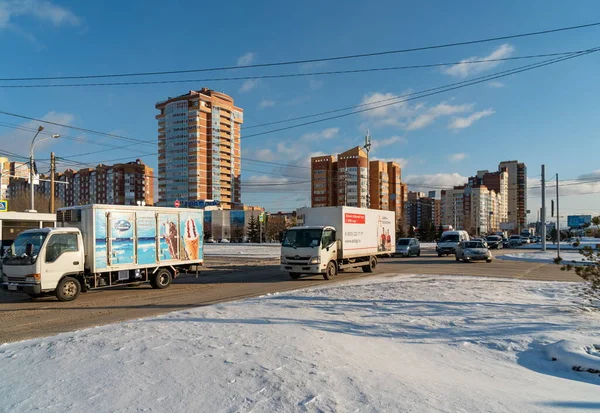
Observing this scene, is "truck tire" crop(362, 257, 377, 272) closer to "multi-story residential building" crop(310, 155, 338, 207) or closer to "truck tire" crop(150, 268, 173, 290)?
"truck tire" crop(150, 268, 173, 290)

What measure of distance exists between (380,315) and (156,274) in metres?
9.95

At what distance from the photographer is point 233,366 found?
5.22 meters

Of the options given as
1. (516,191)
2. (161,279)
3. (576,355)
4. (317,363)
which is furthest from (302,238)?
(516,191)

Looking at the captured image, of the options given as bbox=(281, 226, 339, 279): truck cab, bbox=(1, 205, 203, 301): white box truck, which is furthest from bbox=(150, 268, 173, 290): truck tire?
bbox=(281, 226, 339, 279): truck cab

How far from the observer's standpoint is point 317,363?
17.7ft

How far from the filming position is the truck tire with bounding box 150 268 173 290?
16.2 metres

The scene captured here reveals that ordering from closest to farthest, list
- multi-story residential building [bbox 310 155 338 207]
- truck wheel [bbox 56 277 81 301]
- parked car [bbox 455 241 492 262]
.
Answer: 1. truck wheel [bbox 56 277 81 301]
2. parked car [bbox 455 241 492 262]
3. multi-story residential building [bbox 310 155 338 207]

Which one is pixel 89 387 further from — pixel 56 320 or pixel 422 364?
pixel 56 320

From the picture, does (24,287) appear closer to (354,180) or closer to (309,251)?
(309,251)

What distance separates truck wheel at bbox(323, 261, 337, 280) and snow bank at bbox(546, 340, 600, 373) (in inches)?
486

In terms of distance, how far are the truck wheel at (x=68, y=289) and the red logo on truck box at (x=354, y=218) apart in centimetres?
1143

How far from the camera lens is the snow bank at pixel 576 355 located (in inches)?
236

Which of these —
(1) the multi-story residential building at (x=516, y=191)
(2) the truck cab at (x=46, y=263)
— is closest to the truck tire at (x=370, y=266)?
(2) the truck cab at (x=46, y=263)

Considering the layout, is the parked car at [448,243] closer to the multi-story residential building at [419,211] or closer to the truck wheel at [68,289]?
the truck wheel at [68,289]
